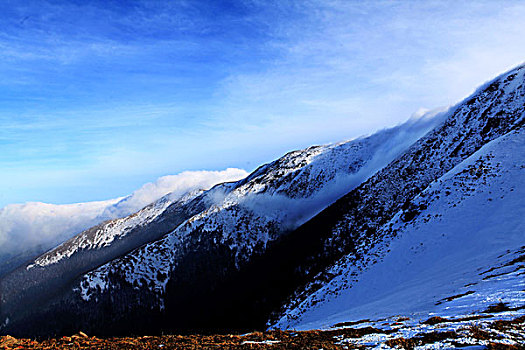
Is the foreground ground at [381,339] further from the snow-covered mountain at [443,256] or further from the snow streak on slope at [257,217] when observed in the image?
the snow streak on slope at [257,217]

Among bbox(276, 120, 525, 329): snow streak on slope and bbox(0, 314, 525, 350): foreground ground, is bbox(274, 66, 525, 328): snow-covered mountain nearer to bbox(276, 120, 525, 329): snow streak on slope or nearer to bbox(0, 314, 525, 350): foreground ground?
bbox(276, 120, 525, 329): snow streak on slope

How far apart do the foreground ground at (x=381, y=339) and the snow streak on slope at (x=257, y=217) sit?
123697 millimetres

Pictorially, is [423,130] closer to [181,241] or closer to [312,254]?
[312,254]

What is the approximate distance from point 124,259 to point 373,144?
149103 mm

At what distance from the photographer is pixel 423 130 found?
12106cm

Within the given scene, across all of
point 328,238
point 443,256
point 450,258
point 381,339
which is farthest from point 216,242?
Result: point 381,339

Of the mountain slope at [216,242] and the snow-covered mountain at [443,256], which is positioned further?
the mountain slope at [216,242]

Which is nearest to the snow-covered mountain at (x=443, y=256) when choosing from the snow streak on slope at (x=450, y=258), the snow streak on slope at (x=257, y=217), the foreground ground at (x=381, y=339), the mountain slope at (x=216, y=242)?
the snow streak on slope at (x=450, y=258)

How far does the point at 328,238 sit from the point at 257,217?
8215 cm

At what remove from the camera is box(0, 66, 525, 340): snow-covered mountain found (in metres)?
36.2

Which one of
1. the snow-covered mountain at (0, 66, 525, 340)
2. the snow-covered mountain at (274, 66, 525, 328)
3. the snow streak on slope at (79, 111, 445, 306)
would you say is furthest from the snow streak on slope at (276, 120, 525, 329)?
the snow streak on slope at (79, 111, 445, 306)

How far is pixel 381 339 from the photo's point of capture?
14992mm

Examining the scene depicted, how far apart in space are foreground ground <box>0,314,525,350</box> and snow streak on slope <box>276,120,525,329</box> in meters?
2.97

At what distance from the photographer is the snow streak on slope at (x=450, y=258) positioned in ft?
70.3
